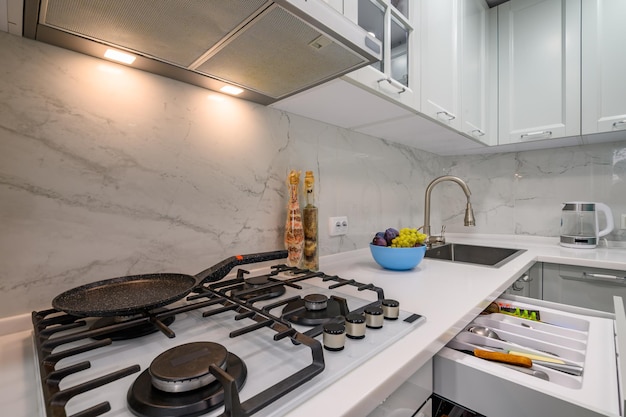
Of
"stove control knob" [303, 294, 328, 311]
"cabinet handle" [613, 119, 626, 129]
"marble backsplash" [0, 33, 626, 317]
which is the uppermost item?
"cabinet handle" [613, 119, 626, 129]

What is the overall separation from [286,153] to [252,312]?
68 cm

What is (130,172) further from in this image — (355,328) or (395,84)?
(395,84)

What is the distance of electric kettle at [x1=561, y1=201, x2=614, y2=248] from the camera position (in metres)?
1.60

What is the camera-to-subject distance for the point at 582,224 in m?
1.71

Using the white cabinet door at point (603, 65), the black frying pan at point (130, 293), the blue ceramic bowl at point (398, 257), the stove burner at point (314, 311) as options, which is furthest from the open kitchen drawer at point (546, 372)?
the white cabinet door at point (603, 65)

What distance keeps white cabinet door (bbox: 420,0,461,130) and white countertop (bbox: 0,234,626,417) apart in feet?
2.18

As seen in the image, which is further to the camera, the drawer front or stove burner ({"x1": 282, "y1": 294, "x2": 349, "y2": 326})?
the drawer front

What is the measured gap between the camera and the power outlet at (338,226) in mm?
1282

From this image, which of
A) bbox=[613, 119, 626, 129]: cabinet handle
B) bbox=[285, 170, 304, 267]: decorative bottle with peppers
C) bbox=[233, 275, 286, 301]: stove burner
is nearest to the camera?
bbox=[233, 275, 286, 301]: stove burner

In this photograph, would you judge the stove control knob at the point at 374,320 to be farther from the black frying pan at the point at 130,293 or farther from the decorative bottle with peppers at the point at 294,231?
the decorative bottle with peppers at the point at 294,231

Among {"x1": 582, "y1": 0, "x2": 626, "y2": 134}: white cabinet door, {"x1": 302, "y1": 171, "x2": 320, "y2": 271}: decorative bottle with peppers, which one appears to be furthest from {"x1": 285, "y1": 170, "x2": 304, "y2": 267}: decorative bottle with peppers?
{"x1": 582, "y1": 0, "x2": 626, "y2": 134}: white cabinet door

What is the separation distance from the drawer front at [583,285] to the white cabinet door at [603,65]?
711mm

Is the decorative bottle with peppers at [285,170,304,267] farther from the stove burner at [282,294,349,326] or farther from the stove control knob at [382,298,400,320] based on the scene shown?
the stove control knob at [382,298,400,320]

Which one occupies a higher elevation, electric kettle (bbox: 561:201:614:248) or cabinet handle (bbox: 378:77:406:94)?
cabinet handle (bbox: 378:77:406:94)
